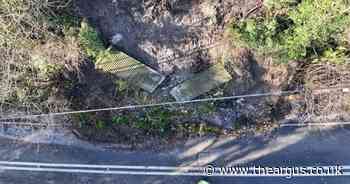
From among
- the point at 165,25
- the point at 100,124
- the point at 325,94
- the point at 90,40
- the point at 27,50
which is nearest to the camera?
the point at 90,40

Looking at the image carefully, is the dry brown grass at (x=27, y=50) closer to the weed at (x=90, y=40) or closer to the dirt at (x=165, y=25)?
the weed at (x=90, y=40)

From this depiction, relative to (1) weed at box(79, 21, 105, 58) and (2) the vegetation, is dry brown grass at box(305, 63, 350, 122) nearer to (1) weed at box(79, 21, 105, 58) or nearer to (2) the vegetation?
(2) the vegetation

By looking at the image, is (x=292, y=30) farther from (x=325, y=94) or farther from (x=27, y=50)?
(x=27, y=50)

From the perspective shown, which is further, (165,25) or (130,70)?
(130,70)

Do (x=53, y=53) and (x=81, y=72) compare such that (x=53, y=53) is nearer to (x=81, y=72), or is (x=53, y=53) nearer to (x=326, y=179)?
(x=81, y=72)

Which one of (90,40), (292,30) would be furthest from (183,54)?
(292,30)

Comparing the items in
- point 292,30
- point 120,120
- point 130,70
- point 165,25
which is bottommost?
point 120,120

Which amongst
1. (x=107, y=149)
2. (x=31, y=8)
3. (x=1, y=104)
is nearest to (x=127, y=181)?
(x=107, y=149)

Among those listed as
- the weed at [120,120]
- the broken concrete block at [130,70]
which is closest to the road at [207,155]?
the weed at [120,120]
